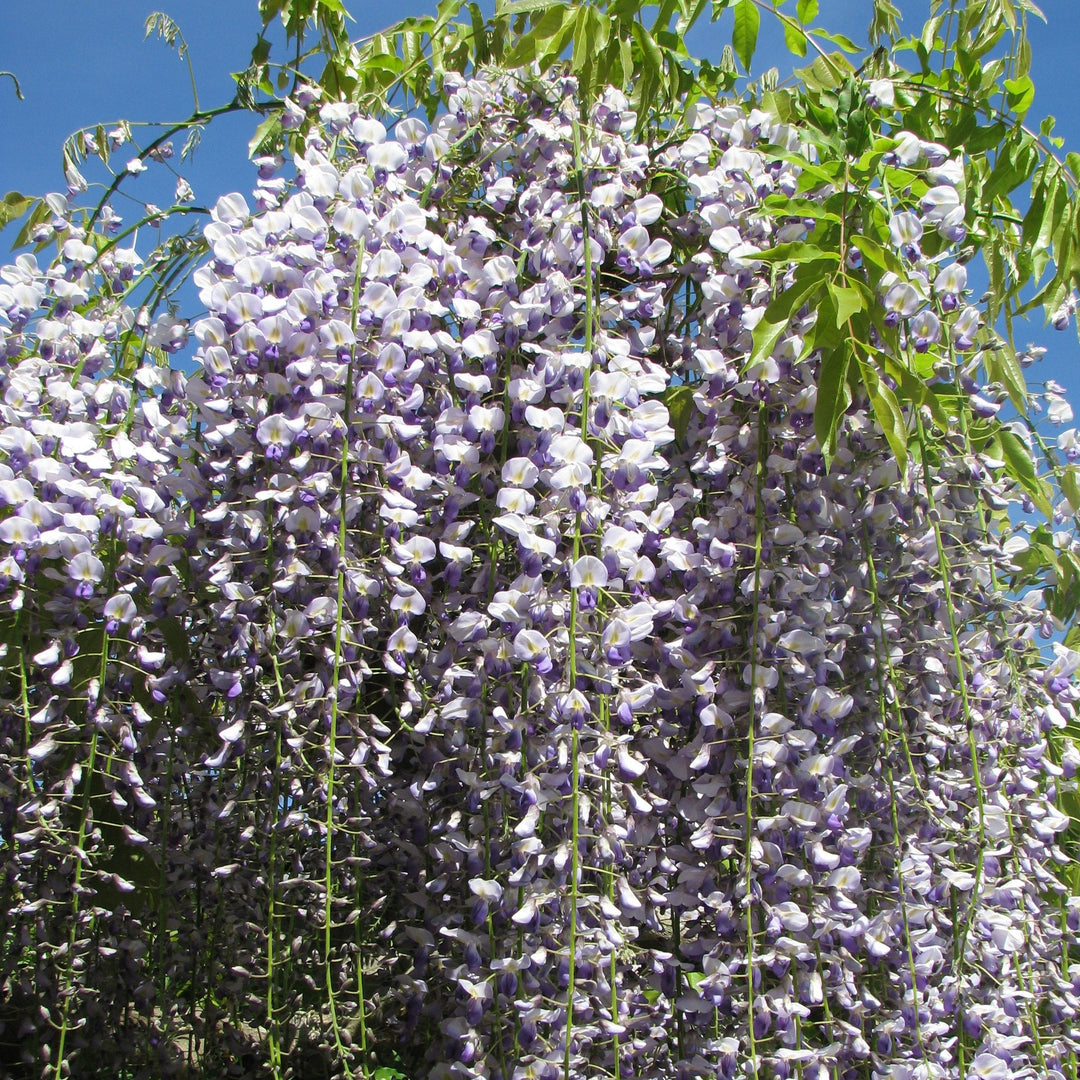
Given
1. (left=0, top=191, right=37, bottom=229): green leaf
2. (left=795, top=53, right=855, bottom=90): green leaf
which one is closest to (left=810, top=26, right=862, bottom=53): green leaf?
(left=795, top=53, right=855, bottom=90): green leaf

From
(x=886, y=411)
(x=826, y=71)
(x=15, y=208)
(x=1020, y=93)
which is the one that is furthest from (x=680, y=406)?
(x=15, y=208)

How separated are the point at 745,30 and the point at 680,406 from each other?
2.97ft

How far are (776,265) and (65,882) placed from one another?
1.89m

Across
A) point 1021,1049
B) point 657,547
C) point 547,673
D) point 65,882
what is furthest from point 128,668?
point 1021,1049

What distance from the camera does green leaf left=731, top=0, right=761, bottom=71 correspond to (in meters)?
2.42

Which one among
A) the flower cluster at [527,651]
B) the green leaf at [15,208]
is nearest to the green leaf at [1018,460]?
the flower cluster at [527,651]

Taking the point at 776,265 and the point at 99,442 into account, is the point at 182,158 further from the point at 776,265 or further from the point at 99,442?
the point at 776,265

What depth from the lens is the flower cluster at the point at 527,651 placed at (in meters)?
1.88

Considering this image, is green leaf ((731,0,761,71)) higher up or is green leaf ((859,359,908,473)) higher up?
green leaf ((731,0,761,71))

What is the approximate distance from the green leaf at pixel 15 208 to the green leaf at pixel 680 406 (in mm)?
1808

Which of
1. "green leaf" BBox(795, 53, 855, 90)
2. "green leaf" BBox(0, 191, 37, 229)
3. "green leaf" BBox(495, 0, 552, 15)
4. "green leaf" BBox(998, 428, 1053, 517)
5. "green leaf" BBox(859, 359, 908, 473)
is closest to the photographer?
"green leaf" BBox(859, 359, 908, 473)

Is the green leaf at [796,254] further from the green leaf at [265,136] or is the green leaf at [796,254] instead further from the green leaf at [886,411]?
the green leaf at [265,136]

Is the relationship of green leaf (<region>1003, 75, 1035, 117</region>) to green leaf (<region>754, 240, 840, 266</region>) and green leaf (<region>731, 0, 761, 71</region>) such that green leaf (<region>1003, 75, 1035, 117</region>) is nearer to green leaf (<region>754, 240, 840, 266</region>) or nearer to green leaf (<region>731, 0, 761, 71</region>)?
green leaf (<region>731, 0, 761, 71</region>)

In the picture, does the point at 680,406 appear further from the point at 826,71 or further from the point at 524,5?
the point at 826,71
